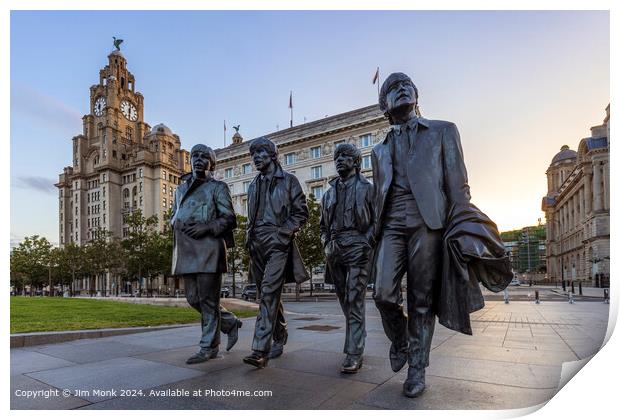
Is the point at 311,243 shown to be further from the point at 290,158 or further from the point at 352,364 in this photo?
the point at 352,364

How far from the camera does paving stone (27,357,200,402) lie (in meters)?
3.98

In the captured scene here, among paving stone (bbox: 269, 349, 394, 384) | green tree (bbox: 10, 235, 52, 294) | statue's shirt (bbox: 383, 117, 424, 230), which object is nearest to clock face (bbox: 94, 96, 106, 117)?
green tree (bbox: 10, 235, 52, 294)

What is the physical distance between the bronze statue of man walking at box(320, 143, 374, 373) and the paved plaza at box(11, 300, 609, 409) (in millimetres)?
511

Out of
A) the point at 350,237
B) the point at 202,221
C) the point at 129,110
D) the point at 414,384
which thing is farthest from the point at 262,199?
the point at 129,110

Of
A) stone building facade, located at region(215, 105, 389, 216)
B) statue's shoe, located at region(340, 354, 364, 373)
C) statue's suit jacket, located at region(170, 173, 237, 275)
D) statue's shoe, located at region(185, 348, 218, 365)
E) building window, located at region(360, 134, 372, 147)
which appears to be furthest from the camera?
stone building facade, located at region(215, 105, 389, 216)

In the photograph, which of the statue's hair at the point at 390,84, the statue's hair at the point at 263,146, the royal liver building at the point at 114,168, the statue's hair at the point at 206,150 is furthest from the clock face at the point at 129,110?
the statue's hair at the point at 390,84

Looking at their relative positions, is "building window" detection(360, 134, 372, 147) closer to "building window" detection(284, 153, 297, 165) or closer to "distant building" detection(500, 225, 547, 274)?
"building window" detection(284, 153, 297, 165)

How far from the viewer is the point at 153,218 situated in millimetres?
44938

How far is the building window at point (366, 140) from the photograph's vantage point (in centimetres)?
4909

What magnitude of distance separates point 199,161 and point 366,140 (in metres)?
45.7

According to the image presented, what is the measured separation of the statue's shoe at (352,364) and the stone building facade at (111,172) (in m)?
78.3
